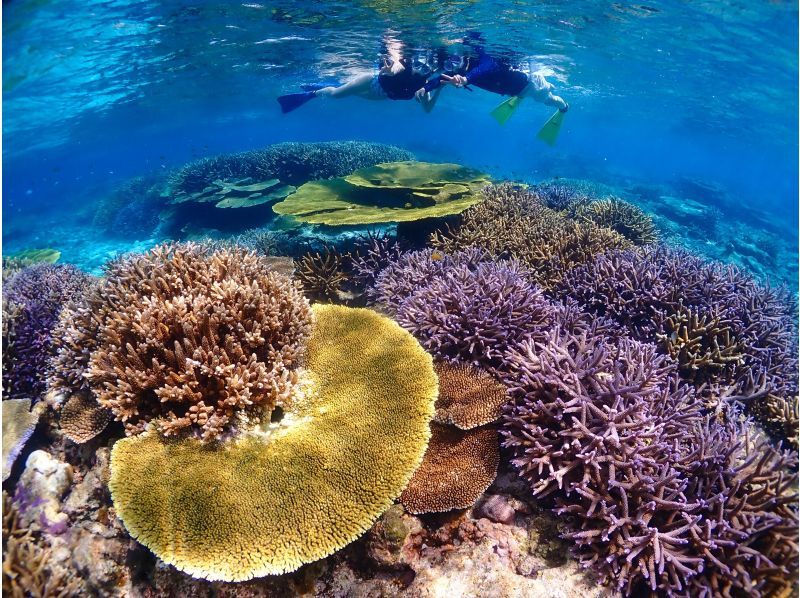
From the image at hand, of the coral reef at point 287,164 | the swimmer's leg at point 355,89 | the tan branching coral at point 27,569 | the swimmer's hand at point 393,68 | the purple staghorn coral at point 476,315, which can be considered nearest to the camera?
the tan branching coral at point 27,569

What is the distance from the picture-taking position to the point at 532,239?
23.0 feet

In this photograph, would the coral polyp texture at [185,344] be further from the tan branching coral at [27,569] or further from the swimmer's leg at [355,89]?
the swimmer's leg at [355,89]

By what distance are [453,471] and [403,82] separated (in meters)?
8.56

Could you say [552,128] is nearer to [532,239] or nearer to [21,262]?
[532,239]

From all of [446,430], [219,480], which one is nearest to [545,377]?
[446,430]

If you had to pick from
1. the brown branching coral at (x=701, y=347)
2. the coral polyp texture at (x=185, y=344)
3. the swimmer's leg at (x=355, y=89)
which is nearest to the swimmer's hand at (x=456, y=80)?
the swimmer's leg at (x=355, y=89)

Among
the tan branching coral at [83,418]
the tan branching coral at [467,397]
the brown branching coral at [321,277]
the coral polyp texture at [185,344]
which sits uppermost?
the coral polyp texture at [185,344]

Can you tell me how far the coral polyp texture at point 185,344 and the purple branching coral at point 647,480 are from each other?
2.18m

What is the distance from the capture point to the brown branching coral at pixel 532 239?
6.54m

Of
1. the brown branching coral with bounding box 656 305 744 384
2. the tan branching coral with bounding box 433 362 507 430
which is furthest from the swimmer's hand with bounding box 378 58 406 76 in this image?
the tan branching coral with bounding box 433 362 507 430

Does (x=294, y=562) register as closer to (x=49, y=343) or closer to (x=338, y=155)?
(x=49, y=343)

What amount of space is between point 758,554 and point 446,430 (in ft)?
7.30

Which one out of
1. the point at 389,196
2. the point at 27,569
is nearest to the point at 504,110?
the point at 389,196

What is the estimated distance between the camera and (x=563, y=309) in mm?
4816
